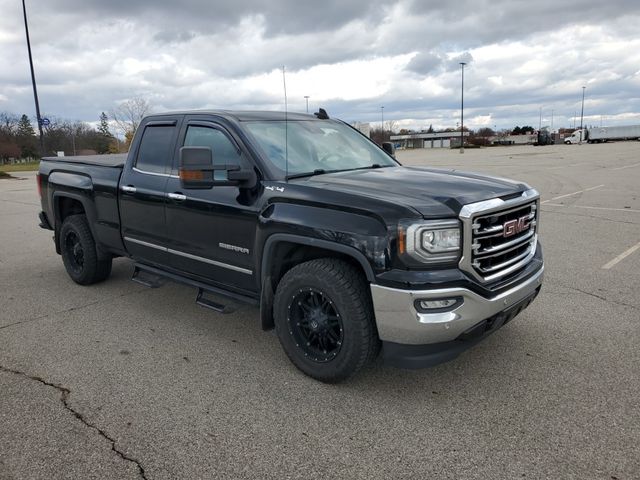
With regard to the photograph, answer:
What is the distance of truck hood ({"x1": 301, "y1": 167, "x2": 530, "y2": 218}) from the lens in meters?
3.05

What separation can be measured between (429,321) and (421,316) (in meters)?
0.05

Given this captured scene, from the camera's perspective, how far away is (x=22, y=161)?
84500 mm

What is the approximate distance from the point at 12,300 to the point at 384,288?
14.4 ft

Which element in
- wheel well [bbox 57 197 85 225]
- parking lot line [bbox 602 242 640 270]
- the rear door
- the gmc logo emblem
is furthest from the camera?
parking lot line [bbox 602 242 640 270]

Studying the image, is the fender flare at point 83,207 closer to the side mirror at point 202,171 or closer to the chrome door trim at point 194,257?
the chrome door trim at point 194,257

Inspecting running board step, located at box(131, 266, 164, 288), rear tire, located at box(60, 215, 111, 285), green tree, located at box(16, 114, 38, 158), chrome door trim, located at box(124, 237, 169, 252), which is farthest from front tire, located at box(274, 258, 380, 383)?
green tree, located at box(16, 114, 38, 158)

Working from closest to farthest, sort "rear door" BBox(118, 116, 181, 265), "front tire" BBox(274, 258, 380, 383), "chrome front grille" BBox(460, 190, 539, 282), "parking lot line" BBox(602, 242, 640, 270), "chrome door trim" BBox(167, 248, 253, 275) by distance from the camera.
→ "chrome front grille" BBox(460, 190, 539, 282) < "front tire" BBox(274, 258, 380, 383) < "chrome door trim" BBox(167, 248, 253, 275) < "rear door" BBox(118, 116, 181, 265) < "parking lot line" BBox(602, 242, 640, 270)

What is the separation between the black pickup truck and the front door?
0.01 meters

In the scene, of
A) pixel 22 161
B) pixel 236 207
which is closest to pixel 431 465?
pixel 236 207

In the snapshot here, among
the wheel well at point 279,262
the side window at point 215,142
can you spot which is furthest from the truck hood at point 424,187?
the side window at point 215,142

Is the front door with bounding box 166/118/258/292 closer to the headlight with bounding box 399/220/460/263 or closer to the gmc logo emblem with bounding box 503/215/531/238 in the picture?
the headlight with bounding box 399/220/460/263

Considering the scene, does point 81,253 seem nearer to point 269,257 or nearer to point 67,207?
point 67,207

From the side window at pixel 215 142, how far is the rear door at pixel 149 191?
0.23 m

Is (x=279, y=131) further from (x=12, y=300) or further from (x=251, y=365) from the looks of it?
(x=12, y=300)
